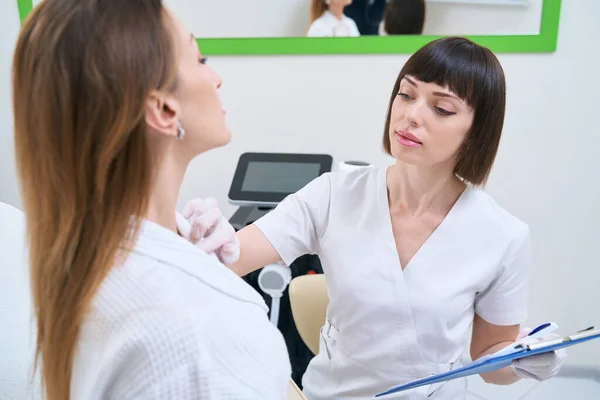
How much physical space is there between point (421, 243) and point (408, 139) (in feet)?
0.72

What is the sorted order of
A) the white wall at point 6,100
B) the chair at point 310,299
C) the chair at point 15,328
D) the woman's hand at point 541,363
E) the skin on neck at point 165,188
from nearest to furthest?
the skin on neck at point 165,188 → the chair at point 15,328 → the woman's hand at point 541,363 → the chair at point 310,299 → the white wall at point 6,100

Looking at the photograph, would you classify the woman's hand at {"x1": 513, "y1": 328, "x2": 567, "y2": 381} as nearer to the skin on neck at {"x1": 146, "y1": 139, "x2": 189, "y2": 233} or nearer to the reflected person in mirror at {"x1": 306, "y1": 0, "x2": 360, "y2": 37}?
the skin on neck at {"x1": 146, "y1": 139, "x2": 189, "y2": 233}

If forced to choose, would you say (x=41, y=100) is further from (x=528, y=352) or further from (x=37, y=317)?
(x=528, y=352)

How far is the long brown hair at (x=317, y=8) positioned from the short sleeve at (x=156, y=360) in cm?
138

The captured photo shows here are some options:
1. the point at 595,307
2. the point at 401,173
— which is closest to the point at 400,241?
the point at 401,173

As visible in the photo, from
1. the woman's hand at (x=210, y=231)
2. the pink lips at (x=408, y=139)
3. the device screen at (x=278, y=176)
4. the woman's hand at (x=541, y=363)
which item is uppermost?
the pink lips at (x=408, y=139)

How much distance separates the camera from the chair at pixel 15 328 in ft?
2.41

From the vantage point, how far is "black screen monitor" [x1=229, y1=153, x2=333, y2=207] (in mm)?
1441

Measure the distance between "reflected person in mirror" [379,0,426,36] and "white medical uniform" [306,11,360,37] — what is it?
10 cm

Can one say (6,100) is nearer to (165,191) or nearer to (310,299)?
(310,299)

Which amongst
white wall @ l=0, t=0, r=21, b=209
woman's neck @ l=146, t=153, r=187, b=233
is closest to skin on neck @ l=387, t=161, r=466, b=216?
woman's neck @ l=146, t=153, r=187, b=233

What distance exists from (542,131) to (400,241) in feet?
3.01

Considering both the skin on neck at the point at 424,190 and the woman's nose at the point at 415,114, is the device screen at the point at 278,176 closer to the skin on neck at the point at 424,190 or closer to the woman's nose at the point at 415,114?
the skin on neck at the point at 424,190

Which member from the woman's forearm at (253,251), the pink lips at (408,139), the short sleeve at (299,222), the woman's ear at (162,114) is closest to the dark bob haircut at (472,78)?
the pink lips at (408,139)
